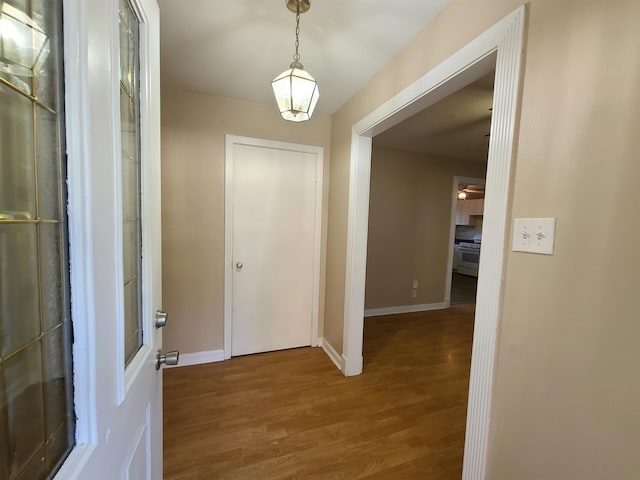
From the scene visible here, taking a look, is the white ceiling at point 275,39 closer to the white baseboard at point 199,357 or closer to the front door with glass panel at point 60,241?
the front door with glass panel at point 60,241

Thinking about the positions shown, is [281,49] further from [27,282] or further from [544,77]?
[27,282]

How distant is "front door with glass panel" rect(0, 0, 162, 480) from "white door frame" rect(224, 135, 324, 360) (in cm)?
179

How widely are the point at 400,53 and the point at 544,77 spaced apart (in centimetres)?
101

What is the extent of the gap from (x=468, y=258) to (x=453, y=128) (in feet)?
15.6

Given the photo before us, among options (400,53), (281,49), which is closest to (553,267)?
(400,53)

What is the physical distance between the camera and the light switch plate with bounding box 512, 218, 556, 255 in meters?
0.82

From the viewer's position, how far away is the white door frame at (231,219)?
229 centimetres

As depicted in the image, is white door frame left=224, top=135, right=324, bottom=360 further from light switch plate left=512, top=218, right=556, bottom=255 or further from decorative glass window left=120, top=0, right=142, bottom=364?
light switch plate left=512, top=218, right=556, bottom=255

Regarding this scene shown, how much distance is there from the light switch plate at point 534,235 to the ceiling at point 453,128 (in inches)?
55.8

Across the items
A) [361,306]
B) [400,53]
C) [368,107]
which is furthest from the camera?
[361,306]

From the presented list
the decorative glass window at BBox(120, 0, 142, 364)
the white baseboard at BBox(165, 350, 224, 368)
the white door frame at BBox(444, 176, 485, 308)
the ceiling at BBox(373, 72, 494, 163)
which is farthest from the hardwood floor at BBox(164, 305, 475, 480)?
the ceiling at BBox(373, 72, 494, 163)

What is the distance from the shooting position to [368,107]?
6.43 feet

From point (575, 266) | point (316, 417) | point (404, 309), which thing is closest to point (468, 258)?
point (404, 309)

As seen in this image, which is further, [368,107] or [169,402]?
[368,107]
